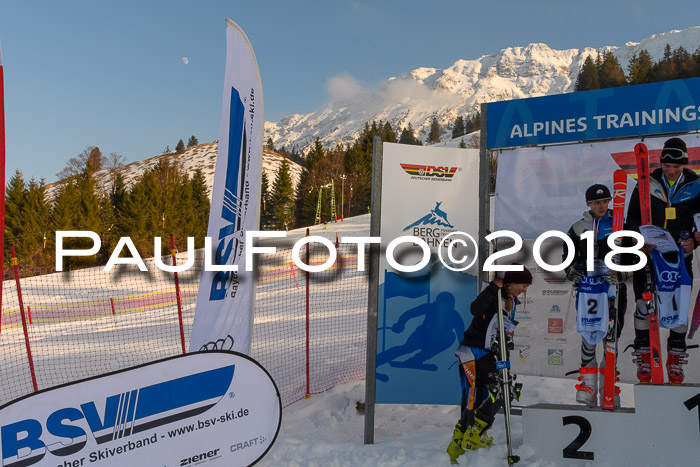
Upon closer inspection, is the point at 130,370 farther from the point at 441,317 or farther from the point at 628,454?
the point at 628,454

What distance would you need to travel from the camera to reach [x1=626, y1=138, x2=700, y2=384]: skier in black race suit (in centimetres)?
494

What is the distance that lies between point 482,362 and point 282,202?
55156mm

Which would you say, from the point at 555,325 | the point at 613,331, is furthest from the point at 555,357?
the point at 613,331

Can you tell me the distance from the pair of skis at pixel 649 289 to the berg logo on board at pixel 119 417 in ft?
11.8

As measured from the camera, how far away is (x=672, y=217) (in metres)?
5.00

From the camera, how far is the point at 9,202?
4166 cm

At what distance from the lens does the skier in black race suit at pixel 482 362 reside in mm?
4523

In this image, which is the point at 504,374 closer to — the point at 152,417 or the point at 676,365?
the point at 676,365

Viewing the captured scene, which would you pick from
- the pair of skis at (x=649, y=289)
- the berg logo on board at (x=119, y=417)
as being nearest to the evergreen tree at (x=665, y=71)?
the pair of skis at (x=649, y=289)

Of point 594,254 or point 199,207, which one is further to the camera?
point 199,207

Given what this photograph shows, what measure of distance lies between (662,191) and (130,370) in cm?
485

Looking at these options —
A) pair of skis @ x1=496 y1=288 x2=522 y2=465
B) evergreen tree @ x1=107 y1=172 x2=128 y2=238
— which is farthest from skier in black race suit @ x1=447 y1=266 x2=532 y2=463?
evergreen tree @ x1=107 y1=172 x2=128 y2=238

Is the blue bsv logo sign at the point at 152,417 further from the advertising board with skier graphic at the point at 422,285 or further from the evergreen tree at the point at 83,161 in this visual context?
the evergreen tree at the point at 83,161

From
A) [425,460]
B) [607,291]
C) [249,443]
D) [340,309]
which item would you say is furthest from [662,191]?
[340,309]
